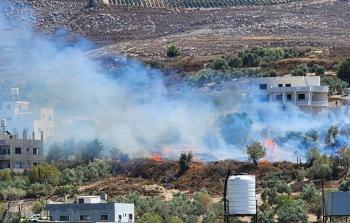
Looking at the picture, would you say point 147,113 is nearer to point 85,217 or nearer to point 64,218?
point 64,218

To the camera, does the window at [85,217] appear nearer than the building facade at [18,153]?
Yes

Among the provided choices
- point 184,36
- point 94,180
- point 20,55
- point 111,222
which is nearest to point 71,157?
point 94,180

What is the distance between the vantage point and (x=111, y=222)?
3287 inches

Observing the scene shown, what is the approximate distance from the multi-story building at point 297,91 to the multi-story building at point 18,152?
2082cm

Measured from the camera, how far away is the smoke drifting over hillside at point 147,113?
12469 centimetres

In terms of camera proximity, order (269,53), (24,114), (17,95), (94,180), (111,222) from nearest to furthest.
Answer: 1. (111,222)
2. (94,180)
3. (24,114)
4. (17,95)
5. (269,53)

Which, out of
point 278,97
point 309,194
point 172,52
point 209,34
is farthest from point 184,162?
point 209,34

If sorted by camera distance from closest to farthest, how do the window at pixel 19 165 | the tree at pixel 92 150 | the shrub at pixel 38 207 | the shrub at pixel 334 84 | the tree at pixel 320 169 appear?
1. the shrub at pixel 38 207
2. the tree at pixel 320 169
3. the tree at pixel 92 150
4. the window at pixel 19 165
5. the shrub at pixel 334 84

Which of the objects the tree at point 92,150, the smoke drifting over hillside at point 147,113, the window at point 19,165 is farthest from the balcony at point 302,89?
the window at point 19,165

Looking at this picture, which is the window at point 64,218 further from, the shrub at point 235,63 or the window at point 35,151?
the shrub at point 235,63

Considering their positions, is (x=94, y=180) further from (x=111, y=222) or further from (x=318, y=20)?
(x=318, y=20)

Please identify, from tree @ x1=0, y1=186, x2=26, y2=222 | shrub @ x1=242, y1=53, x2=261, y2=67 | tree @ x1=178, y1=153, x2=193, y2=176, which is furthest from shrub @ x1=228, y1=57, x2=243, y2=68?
tree @ x1=0, y1=186, x2=26, y2=222

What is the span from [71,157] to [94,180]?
8990 mm

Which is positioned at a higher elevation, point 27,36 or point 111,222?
point 27,36
